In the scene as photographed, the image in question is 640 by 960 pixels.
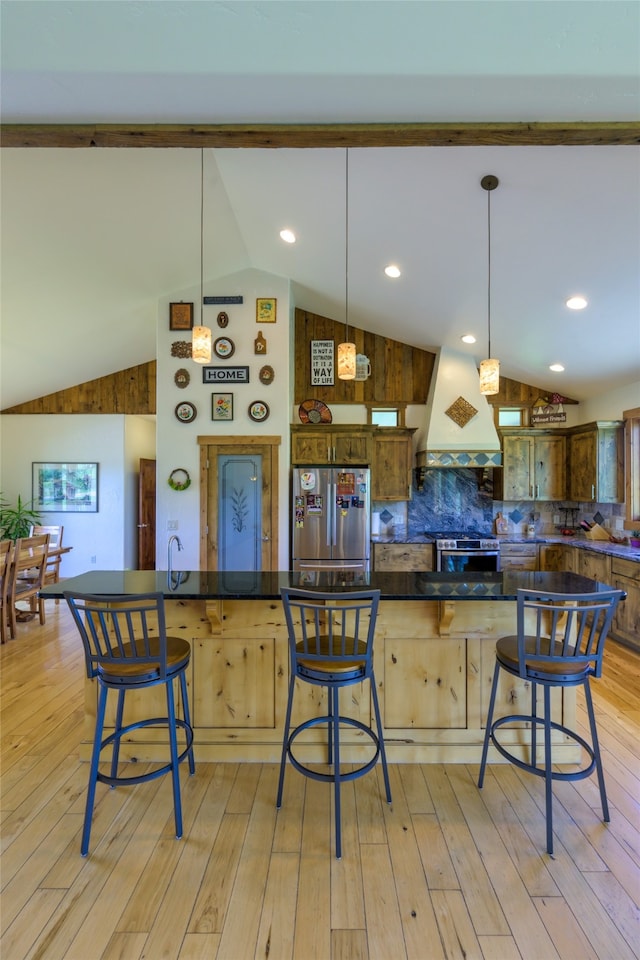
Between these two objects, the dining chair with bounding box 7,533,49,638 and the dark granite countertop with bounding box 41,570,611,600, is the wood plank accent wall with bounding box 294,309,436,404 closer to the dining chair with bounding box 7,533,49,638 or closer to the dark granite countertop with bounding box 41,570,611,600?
the dining chair with bounding box 7,533,49,638

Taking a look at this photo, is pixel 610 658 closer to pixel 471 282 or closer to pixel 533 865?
pixel 533 865

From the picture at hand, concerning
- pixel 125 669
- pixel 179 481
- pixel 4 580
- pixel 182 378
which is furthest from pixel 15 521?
pixel 125 669

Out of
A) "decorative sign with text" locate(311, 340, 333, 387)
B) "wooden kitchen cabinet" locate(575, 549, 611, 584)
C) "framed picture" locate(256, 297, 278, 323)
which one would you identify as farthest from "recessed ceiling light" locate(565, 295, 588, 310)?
"framed picture" locate(256, 297, 278, 323)

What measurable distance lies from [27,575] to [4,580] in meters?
0.95

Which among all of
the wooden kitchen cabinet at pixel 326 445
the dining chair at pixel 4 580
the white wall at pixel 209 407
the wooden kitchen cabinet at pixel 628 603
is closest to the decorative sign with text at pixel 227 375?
the white wall at pixel 209 407

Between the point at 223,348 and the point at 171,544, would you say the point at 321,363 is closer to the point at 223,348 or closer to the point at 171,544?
the point at 223,348

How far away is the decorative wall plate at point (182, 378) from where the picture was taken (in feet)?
16.6

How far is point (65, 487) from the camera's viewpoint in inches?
265

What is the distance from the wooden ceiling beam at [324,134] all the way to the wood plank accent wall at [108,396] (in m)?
4.78

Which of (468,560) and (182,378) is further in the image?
(468,560)

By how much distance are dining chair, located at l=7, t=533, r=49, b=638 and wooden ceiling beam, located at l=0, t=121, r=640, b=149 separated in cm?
364

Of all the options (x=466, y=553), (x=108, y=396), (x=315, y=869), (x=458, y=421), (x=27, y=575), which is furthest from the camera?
(x=108, y=396)

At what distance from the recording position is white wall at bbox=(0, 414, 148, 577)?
672cm

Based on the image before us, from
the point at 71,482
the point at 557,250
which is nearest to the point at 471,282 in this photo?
the point at 557,250
